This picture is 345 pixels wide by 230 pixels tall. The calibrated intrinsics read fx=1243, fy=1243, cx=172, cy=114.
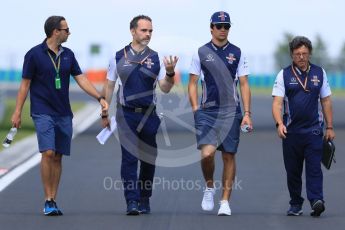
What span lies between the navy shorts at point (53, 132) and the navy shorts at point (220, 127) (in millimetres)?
1308

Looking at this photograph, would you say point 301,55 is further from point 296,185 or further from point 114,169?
point 114,169

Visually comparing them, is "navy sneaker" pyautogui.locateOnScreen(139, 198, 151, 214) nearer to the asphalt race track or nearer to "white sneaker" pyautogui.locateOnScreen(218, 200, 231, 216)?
the asphalt race track

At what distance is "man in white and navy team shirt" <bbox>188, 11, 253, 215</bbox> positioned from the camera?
1220 centimetres

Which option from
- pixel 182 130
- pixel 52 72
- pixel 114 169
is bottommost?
pixel 182 130

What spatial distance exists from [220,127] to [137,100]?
0.87 meters

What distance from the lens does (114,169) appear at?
57.0 ft

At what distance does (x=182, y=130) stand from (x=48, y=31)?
50.9ft

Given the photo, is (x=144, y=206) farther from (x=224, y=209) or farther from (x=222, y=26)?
(x=222, y=26)

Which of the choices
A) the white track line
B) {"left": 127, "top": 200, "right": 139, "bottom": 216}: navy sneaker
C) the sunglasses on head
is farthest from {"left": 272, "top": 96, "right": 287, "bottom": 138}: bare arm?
the white track line

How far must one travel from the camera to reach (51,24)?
1223cm

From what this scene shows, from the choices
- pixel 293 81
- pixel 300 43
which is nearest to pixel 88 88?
pixel 293 81

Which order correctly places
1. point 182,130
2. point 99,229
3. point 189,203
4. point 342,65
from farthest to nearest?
1. point 342,65
2. point 182,130
3. point 189,203
4. point 99,229

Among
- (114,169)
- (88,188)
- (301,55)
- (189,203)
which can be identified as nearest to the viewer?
(301,55)

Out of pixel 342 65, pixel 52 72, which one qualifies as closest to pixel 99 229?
pixel 52 72
